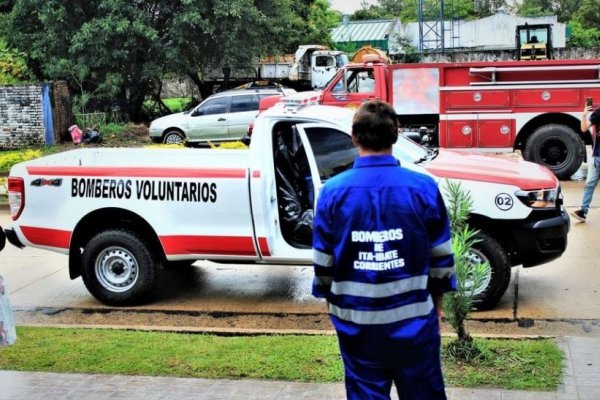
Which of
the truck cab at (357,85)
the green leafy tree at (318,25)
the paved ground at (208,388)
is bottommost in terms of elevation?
the paved ground at (208,388)

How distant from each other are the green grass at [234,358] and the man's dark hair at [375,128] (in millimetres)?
2319

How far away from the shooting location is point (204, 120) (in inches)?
876

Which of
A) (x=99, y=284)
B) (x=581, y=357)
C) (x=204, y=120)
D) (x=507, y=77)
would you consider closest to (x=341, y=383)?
(x=581, y=357)

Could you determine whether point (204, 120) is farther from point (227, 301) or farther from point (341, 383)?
point (341, 383)

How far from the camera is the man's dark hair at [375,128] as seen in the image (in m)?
3.39

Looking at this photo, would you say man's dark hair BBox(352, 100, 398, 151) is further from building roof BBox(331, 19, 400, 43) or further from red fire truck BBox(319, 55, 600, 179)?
building roof BBox(331, 19, 400, 43)

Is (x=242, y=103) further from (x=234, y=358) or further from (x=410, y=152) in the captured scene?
(x=234, y=358)

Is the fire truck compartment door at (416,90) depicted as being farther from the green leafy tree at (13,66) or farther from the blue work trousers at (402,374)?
the green leafy tree at (13,66)

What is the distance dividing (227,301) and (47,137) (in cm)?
1622

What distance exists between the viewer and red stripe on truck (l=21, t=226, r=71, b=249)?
7945mm

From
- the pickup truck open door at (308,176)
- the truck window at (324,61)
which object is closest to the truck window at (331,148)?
the pickup truck open door at (308,176)

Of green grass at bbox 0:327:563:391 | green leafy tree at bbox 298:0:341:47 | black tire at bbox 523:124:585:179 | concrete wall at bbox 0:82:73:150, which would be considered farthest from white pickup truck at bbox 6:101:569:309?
green leafy tree at bbox 298:0:341:47

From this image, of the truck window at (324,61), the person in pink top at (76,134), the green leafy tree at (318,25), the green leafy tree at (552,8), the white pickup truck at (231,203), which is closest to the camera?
the white pickup truck at (231,203)

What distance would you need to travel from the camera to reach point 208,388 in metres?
5.23
